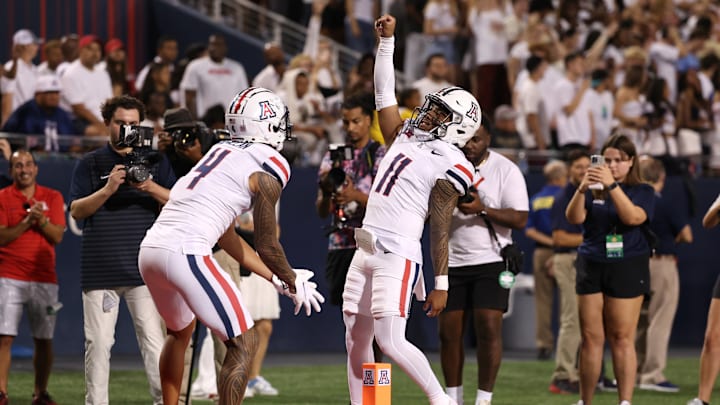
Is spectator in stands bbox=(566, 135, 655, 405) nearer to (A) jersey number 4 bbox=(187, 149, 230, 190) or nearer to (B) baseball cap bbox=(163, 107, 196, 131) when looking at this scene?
(B) baseball cap bbox=(163, 107, 196, 131)

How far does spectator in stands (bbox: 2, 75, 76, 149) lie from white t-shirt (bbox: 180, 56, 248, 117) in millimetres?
2396

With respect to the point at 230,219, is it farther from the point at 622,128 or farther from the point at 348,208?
the point at 622,128

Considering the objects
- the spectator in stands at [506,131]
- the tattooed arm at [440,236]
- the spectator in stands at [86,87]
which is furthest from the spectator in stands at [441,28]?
the tattooed arm at [440,236]

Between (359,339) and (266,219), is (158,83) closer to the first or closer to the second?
(359,339)

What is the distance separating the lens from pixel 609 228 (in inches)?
382

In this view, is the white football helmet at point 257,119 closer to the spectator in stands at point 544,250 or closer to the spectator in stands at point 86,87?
the spectator in stands at point 86,87

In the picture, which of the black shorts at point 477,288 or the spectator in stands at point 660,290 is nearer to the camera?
the black shorts at point 477,288

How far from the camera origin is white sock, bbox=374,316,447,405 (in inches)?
319

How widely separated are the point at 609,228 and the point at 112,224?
361 centimetres

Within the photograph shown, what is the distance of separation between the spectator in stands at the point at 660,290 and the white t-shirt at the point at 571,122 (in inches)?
159

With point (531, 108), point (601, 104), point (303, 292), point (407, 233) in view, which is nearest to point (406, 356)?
point (407, 233)

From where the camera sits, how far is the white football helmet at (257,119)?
25.3 feet

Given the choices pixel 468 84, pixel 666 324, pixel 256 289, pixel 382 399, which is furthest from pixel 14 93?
pixel 382 399

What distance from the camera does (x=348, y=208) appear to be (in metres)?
9.91
